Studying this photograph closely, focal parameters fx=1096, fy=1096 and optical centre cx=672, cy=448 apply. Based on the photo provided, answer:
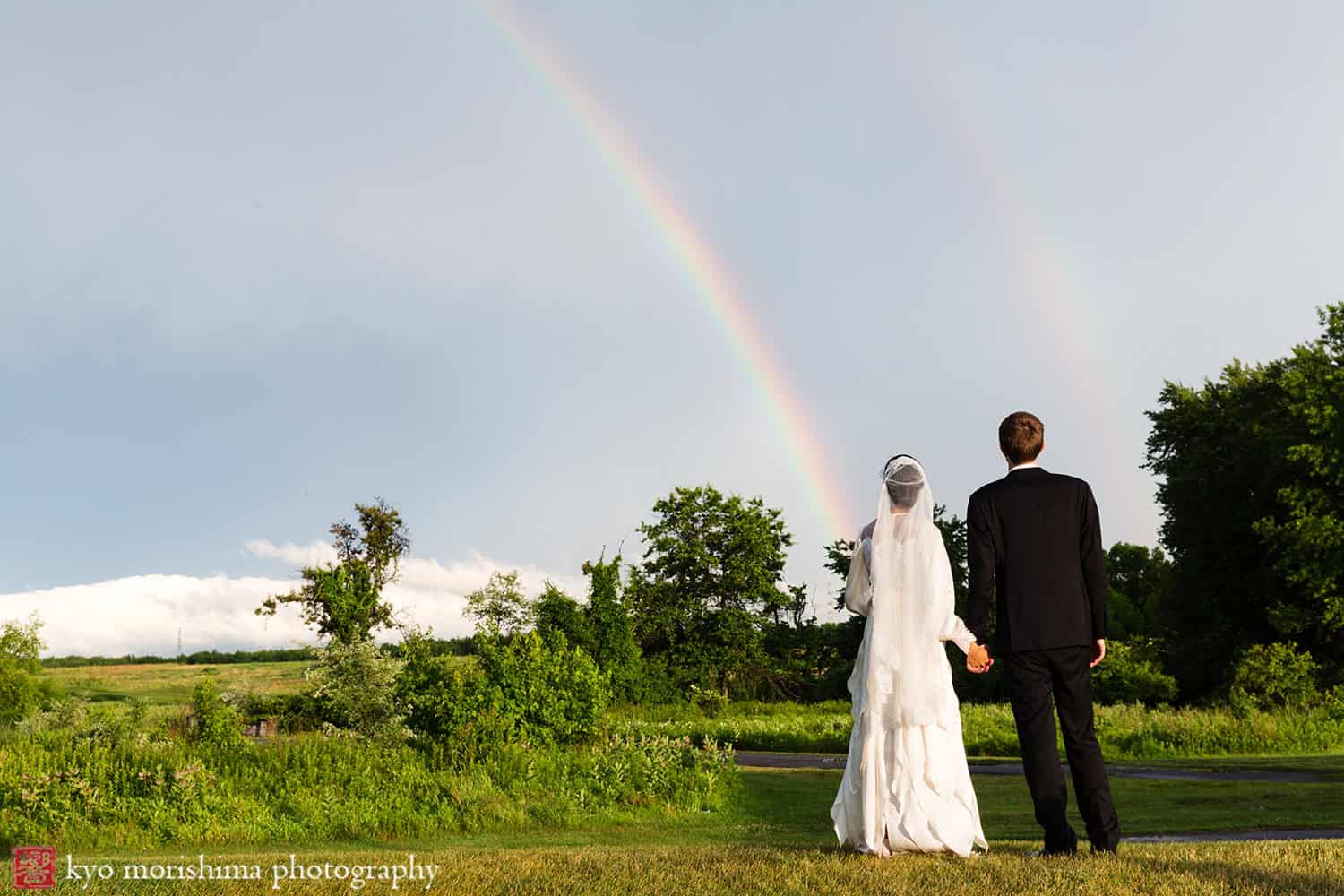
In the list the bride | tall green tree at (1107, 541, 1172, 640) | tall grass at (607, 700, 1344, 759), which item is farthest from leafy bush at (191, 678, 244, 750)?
tall green tree at (1107, 541, 1172, 640)

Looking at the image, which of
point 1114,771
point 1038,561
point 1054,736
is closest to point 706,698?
point 1114,771

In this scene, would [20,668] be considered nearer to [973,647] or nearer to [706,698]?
[706,698]

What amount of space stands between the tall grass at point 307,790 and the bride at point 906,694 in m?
8.39

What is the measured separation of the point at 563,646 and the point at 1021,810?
8.25m

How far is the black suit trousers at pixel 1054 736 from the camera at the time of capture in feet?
24.1

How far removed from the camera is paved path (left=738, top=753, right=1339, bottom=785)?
18.5 metres

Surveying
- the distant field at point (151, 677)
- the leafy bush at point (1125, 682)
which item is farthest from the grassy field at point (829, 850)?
the distant field at point (151, 677)

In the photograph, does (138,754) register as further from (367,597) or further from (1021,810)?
(1021,810)

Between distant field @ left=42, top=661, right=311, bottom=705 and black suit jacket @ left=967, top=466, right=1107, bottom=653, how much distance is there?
46482mm

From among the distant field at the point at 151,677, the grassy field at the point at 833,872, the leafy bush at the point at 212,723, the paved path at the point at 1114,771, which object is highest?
the distant field at the point at 151,677

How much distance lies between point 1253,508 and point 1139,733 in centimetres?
2308

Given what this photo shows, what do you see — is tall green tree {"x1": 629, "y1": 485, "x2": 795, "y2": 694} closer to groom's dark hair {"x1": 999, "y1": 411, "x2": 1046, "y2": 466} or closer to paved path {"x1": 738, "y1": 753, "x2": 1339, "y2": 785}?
paved path {"x1": 738, "y1": 753, "x2": 1339, "y2": 785}

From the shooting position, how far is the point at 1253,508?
45.2 metres

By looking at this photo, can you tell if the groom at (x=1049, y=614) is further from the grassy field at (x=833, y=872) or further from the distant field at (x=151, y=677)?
the distant field at (x=151, y=677)
